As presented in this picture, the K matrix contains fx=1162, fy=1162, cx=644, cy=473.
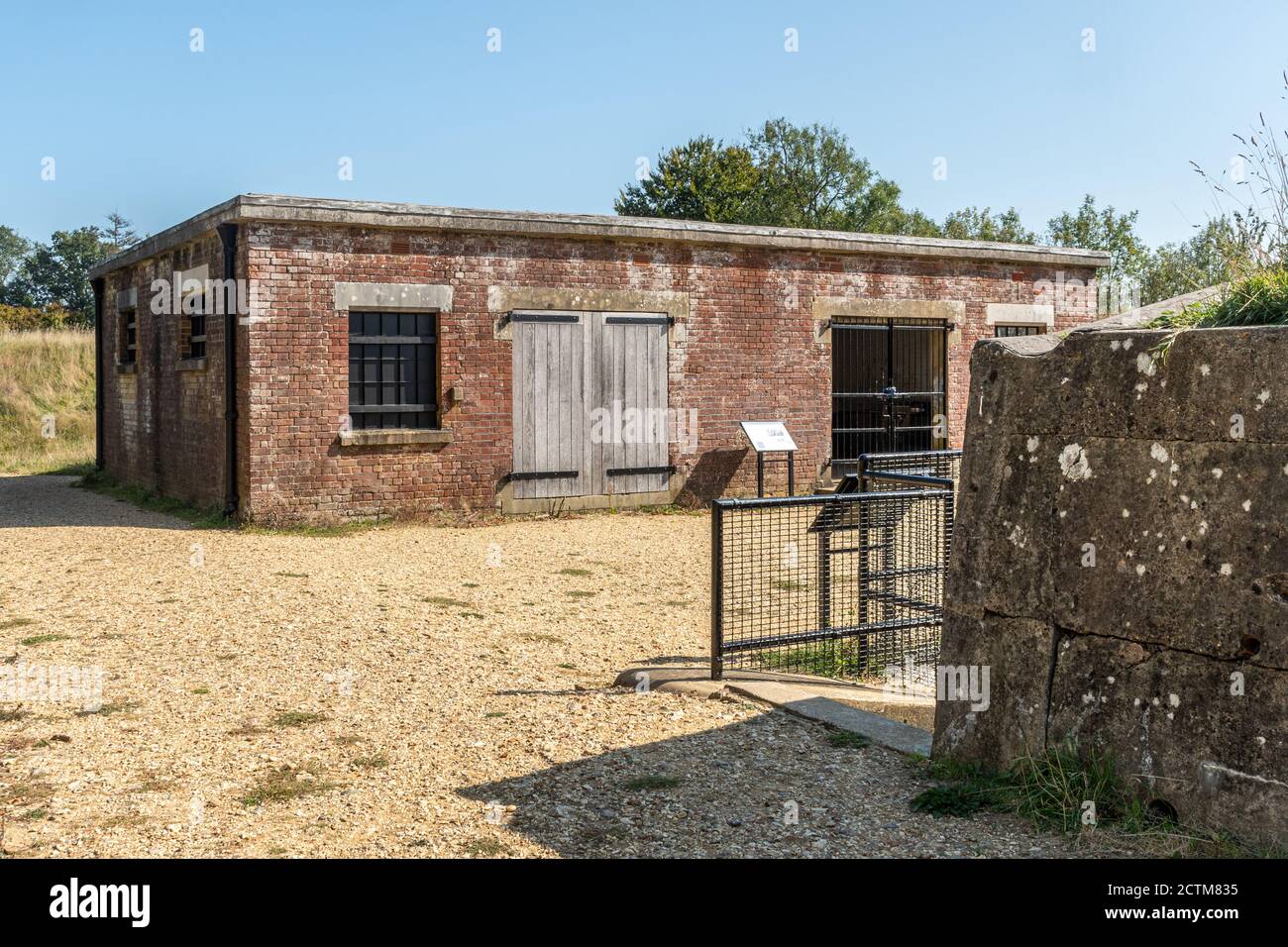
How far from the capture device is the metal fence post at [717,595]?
19.9 feet

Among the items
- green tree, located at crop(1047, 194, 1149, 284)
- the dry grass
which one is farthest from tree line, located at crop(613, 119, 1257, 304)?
the dry grass

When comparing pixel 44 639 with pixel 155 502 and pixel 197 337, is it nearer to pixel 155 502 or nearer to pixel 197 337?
pixel 197 337

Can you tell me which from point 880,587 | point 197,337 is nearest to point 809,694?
point 880,587

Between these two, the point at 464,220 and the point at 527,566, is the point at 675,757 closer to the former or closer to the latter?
the point at 527,566

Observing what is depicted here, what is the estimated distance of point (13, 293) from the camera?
199 feet

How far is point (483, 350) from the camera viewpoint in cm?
1309

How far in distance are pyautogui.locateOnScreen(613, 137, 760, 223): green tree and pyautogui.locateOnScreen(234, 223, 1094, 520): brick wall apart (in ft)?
85.0

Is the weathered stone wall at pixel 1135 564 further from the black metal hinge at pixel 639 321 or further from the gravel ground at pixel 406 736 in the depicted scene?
the black metal hinge at pixel 639 321

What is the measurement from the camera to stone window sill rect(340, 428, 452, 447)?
489 inches

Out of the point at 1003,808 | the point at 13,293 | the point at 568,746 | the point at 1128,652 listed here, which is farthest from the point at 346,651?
the point at 13,293

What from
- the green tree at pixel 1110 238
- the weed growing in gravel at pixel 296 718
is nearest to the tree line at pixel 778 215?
the green tree at pixel 1110 238

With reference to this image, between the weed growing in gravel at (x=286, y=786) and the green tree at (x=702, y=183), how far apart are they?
37.6 m

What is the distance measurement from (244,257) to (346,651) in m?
6.43
